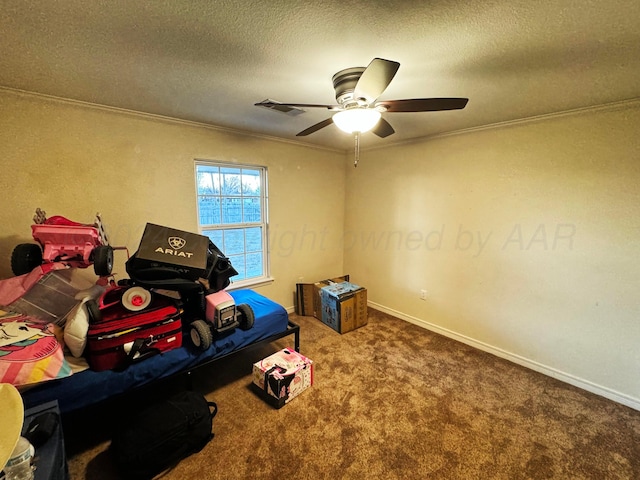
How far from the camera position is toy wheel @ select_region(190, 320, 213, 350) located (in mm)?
1888

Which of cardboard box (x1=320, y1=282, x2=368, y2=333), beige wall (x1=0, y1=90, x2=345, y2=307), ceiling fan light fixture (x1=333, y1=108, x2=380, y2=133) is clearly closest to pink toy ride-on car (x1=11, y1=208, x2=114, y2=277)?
beige wall (x1=0, y1=90, x2=345, y2=307)

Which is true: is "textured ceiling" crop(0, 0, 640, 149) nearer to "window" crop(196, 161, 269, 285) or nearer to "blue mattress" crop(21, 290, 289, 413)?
"window" crop(196, 161, 269, 285)

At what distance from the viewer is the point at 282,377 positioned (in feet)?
6.55

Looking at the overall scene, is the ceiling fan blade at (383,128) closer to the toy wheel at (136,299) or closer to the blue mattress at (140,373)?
the blue mattress at (140,373)

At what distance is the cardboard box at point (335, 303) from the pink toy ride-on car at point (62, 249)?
2.22 m

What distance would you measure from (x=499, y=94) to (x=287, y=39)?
1.55 m

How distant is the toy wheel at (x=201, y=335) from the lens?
1.89 meters

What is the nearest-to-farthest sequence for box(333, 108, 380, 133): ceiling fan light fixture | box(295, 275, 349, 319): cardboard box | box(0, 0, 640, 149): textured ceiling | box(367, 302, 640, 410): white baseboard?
1. box(0, 0, 640, 149): textured ceiling
2. box(333, 108, 380, 133): ceiling fan light fixture
3. box(367, 302, 640, 410): white baseboard
4. box(295, 275, 349, 319): cardboard box

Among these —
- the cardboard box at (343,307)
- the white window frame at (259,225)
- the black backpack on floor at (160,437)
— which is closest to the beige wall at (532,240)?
the cardboard box at (343,307)

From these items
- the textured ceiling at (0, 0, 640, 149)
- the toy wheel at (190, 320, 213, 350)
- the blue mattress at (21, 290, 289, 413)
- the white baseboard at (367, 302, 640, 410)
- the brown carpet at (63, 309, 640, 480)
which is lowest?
the brown carpet at (63, 309, 640, 480)

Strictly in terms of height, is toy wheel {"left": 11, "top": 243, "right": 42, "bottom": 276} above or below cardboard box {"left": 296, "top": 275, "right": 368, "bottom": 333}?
above

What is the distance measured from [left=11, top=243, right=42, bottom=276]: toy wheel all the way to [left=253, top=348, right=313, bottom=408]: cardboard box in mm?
1632

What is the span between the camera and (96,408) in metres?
1.55

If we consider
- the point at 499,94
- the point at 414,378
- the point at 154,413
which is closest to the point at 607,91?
the point at 499,94
